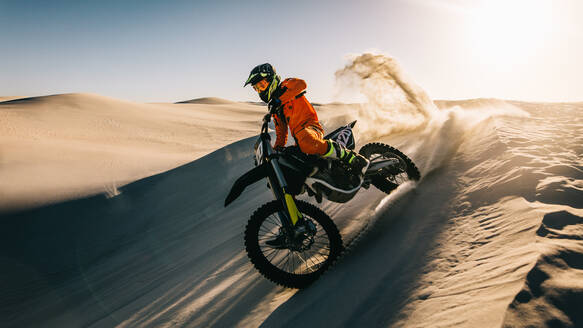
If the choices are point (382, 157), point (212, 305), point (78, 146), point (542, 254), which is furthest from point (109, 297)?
point (78, 146)

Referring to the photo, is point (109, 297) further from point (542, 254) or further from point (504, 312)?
point (542, 254)

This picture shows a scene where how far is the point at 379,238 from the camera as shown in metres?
3.06

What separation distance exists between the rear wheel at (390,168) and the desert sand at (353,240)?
0.60 feet

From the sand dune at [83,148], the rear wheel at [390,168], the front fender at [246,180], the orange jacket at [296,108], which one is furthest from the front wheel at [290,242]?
the sand dune at [83,148]

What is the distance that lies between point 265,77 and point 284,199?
1314 millimetres

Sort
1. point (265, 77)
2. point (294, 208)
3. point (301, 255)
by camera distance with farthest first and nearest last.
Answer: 1. point (301, 255)
2. point (265, 77)
3. point (294, 208)

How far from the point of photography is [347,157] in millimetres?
3273

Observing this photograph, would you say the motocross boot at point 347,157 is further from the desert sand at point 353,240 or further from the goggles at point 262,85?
the goggles at point 262,85

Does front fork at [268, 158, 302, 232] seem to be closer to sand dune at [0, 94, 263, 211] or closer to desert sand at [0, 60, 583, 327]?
desert sand at [0, 60, 583, 327]

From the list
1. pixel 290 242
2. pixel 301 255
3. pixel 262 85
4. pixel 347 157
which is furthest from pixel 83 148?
pixel 290 242

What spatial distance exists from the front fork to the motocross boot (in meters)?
0.62

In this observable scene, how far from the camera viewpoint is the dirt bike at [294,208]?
2.53m

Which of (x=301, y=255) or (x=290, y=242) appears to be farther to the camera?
(x=301, y=255)

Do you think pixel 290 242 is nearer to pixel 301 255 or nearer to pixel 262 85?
pixel 301 255
